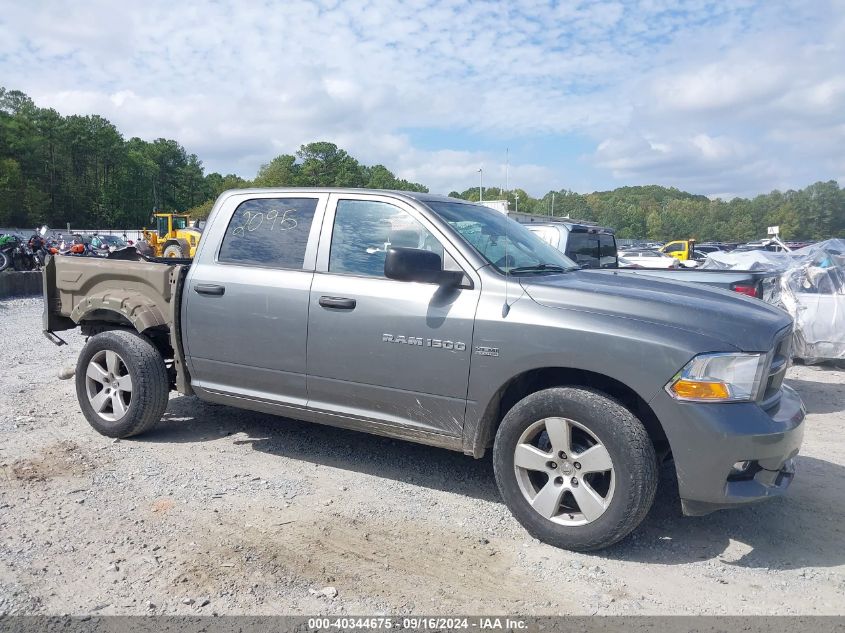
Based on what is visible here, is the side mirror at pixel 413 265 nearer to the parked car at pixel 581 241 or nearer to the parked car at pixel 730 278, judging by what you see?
the parked car at pixel 730 278

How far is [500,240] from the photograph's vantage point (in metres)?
4.34

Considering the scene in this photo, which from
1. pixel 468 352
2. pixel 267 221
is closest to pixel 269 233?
pixel 267 221

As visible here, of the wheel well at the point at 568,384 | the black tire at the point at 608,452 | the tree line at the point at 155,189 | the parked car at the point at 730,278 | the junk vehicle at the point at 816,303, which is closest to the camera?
the black tire at the point at 608,452

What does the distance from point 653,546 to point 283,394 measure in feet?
8.07

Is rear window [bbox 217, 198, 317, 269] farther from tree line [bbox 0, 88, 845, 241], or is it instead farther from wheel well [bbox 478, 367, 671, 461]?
tree line [bbox 0, 88, 845, 241]

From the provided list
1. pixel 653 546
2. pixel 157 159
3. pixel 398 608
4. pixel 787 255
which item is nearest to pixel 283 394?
pixel 398 608

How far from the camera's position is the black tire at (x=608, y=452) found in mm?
3303

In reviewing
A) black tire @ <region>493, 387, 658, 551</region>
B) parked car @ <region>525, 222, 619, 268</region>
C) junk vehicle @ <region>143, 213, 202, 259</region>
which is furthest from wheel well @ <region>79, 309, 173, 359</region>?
junk vehicle @ <region>143, 213, 202, 259</region>

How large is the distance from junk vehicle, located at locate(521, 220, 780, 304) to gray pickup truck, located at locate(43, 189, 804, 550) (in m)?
2.56

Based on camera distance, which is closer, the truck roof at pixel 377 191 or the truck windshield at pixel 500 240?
the truck windshield at pixel 500 240

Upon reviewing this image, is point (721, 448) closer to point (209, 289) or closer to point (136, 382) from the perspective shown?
point (209, 289)

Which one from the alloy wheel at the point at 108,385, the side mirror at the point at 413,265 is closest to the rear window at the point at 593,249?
the side mirror at the point at 413,265

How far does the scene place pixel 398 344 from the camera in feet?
13.0

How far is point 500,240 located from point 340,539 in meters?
2.08
